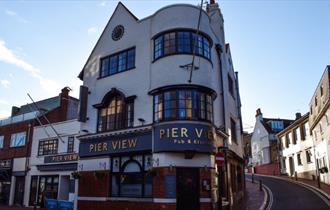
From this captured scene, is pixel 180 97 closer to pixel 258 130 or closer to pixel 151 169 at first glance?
pixel 151 169

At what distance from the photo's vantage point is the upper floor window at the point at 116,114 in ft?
60.5

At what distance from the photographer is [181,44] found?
17.1 meters

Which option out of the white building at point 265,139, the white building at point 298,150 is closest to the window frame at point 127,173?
the white building at point 298,150

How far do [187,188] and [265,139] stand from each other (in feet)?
121

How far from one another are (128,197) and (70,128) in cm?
1064

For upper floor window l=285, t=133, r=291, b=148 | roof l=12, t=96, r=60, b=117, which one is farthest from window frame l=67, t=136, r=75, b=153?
upper floor window l=285, t=133, r=291, b=148

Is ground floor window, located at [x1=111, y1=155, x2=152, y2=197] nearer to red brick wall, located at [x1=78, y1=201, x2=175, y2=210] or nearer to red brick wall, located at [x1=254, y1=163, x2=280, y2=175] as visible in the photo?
red brick wall, located at [x1=78, y1=201, x2=175, y2=210]

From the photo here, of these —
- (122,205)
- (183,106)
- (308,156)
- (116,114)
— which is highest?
(116,114)

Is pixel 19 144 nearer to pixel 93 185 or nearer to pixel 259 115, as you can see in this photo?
pixel 93 185

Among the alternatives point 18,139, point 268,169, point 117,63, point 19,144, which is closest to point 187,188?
point 117,63

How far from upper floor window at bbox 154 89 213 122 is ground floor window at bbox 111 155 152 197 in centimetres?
270

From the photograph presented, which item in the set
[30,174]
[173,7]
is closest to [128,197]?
[173,7]

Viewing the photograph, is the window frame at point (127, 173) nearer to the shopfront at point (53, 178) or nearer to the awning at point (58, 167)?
the shopfront at point (53, 178)

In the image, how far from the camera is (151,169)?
15.7 m
